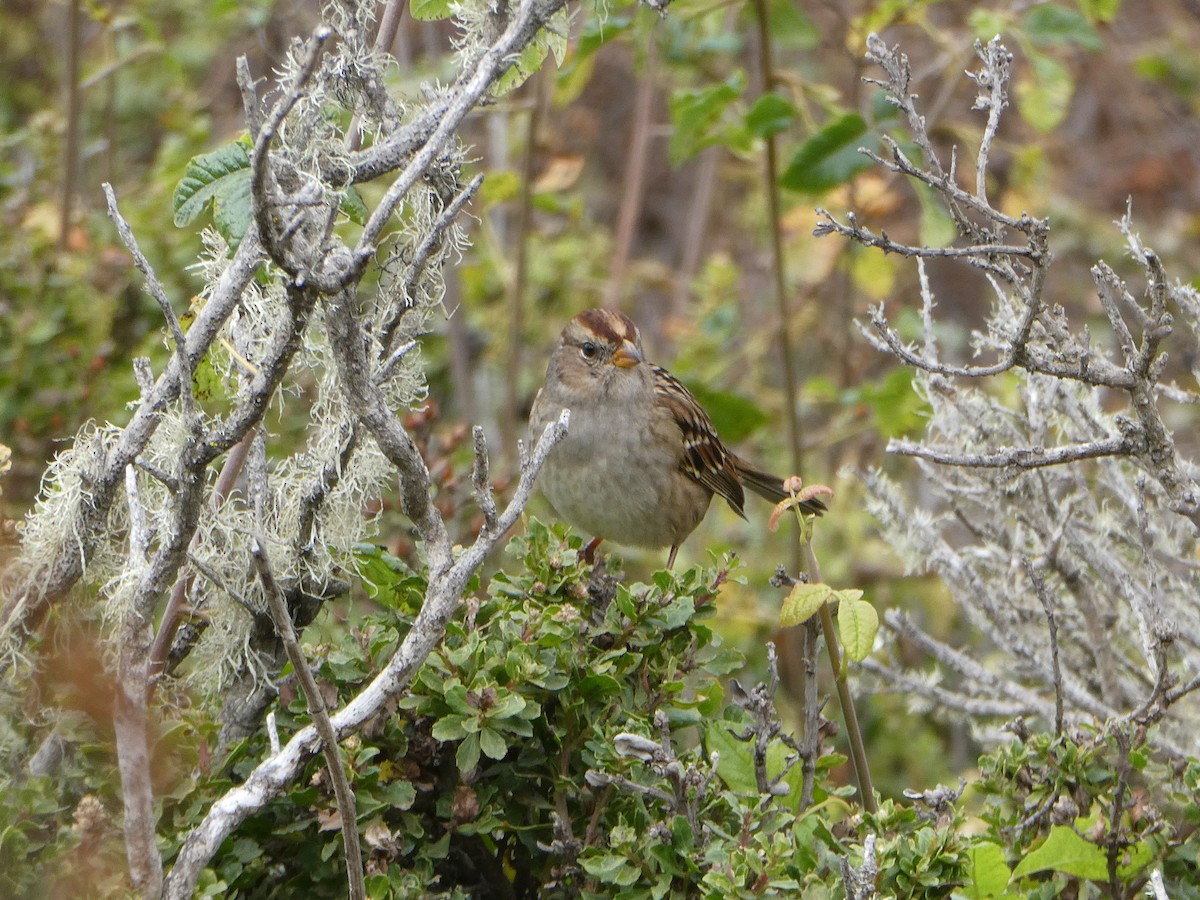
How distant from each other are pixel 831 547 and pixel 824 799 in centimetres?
307

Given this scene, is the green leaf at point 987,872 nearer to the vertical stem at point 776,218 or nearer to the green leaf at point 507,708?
the green leaf at point 507,708

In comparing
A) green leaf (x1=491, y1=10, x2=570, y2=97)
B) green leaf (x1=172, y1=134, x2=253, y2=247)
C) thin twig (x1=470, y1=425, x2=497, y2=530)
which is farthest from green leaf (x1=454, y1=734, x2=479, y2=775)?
green leaf (x1=491, y1=10, x2=570, y2=97)

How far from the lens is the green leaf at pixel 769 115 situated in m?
3.46

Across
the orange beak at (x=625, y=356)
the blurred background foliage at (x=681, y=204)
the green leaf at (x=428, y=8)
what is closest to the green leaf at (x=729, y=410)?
the blurred background foliage at (x=681, y=204)

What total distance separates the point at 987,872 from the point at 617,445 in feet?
7.28

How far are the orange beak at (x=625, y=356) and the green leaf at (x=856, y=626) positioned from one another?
6.72ft

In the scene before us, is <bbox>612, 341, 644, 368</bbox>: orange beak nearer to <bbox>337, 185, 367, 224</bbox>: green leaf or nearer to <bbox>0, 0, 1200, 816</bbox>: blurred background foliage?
<bbox>0, 0, 1200, 816</bbox>: blurred background foliage

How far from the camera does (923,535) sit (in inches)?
107

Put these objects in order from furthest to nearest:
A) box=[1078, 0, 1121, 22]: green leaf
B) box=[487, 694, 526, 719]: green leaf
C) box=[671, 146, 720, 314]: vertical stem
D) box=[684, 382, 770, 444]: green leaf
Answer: box=[671, 146, 720, 314]: vertical stem < box=[684, 382, 770, 444]: green leaf < box=[1078, 0, 1121, 22]: green leaf < box=[487, 694, 526, 719]: green leaf

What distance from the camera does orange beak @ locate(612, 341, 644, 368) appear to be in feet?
12.5

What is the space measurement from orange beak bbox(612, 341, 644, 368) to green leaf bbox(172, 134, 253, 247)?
6.25 feet

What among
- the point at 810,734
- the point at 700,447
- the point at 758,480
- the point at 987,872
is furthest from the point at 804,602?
the point at 758,480

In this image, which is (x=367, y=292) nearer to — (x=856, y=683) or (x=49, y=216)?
(x=49, y=216)

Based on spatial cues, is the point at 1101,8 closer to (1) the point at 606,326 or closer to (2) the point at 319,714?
(1) the point at 606,326
